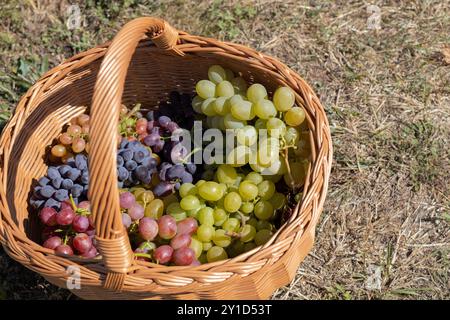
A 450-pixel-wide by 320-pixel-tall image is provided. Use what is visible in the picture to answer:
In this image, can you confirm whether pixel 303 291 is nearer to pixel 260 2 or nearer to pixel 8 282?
pixel 8 282

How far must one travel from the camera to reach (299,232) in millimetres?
1528

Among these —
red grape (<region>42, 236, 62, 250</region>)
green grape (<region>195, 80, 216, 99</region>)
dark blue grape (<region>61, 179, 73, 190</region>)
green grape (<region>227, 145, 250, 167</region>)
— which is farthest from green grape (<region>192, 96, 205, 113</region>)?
red grape (<region>42, 236, 62, 250</region>)

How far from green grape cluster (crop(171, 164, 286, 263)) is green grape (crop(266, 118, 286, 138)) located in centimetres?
14

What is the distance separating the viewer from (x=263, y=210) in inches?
69.4

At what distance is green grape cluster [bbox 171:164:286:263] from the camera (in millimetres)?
1730

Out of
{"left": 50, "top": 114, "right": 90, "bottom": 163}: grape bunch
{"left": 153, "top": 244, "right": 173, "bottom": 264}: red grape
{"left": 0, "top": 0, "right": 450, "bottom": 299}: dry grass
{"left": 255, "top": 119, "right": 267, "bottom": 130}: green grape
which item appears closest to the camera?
{"left": 153, "top": 244, "right": 173, "bottom": 264}: red grape

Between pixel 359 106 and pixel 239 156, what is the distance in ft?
3.06

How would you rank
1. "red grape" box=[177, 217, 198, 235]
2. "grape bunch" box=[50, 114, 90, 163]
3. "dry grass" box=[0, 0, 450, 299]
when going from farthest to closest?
1. "dry grass" box=[0, 0, 450, 299]
2. "grape bunch" box=[50, 114, 90, 163]
3. "red grape" box=[177, 217, 198, 235]

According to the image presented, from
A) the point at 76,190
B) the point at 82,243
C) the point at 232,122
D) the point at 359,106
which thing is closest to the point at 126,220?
the point at 82,243

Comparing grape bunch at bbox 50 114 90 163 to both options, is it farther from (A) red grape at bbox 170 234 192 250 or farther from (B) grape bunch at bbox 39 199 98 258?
(A) red grape at bbox 170 234 192 250

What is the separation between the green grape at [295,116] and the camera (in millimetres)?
1740

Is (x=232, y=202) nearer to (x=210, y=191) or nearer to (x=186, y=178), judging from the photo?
(x=210, y=191)

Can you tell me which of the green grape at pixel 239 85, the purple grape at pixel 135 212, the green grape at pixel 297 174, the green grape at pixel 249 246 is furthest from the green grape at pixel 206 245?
the green grape at pixel 239 85

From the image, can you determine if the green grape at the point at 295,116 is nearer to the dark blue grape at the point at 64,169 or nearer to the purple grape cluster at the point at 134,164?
the purple grape cluster at the point at 134,164
